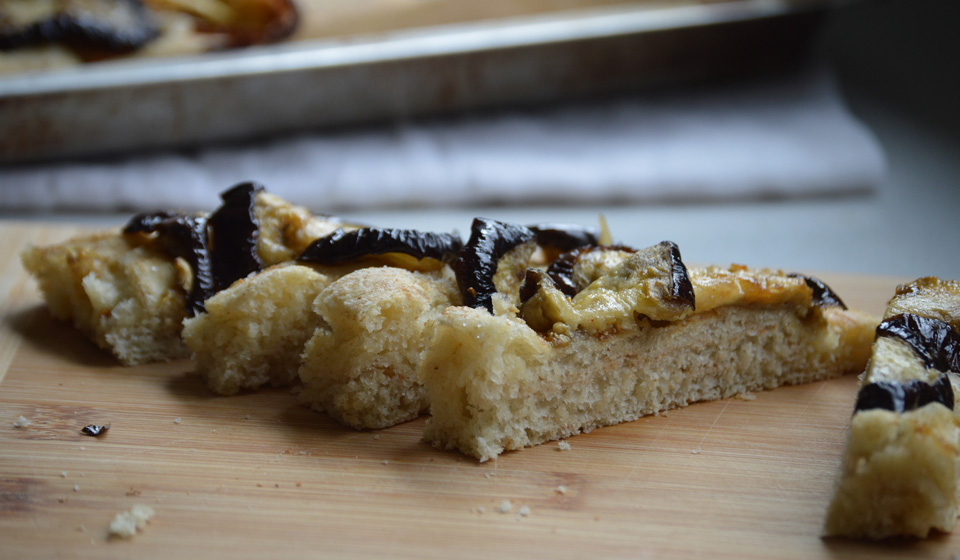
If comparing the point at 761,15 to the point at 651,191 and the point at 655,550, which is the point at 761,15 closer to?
the point at 651,191

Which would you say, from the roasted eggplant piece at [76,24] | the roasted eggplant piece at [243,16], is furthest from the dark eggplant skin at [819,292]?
the roasted eggplant piece at [76,24]

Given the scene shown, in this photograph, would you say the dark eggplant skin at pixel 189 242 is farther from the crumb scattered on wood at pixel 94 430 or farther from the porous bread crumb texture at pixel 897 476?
the porous bread crumb texture at pixel 897 476

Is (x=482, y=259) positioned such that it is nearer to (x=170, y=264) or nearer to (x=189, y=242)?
(x=189, y=242)

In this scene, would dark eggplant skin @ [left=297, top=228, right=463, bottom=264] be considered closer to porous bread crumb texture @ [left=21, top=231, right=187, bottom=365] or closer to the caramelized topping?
the caramelized topping

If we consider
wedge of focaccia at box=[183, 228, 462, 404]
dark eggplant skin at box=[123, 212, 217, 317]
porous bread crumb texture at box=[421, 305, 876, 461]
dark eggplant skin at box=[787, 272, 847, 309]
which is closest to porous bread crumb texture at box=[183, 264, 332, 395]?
wedge of focaccia at box=[183, 228, 462, 404]

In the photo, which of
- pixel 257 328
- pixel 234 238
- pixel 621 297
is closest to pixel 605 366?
pixel 621 297

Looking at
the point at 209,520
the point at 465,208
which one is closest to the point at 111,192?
the point at 465,208
